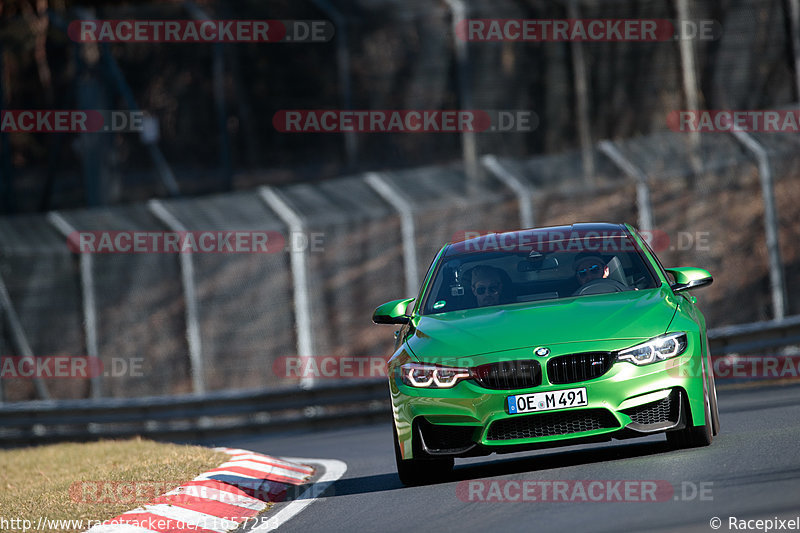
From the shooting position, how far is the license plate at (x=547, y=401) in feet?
24.9

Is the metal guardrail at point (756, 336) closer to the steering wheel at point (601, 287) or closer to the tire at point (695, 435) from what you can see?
the steering wheel at point (601, 287)

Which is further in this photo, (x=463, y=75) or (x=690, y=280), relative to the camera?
(x=463, y=75)

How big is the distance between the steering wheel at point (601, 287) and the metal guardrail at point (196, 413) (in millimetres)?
7619

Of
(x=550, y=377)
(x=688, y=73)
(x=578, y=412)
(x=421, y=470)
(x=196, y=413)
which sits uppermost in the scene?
(x=688, y=73)

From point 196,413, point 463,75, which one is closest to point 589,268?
point 196,413

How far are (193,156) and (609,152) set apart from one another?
10.2 meters

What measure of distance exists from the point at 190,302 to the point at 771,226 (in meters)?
7.63

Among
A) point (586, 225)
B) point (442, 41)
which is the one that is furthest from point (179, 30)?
point (586, 225)

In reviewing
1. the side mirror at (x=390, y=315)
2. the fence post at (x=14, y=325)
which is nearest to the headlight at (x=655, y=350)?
the side mirror at (x=390, y=315)

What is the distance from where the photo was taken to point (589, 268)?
29.5 ft

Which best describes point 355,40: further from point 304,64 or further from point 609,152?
point 609,152

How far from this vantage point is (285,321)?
18.1 m

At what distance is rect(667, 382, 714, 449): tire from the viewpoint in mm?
8039

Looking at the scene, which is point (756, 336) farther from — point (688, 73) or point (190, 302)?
point (190, 302)
